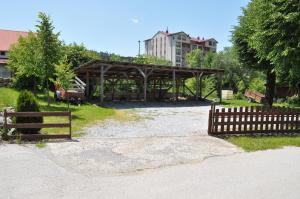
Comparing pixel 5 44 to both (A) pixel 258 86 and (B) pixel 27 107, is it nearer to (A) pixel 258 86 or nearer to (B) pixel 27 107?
(A) pixel 258 86

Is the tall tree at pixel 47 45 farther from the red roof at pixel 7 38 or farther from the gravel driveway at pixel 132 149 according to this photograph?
the red roof at pixel 7 38

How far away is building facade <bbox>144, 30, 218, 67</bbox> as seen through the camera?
96062mm

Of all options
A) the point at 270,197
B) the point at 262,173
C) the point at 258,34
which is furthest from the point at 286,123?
the point at 270,197

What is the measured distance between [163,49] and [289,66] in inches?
3300

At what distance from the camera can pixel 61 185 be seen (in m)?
6.36

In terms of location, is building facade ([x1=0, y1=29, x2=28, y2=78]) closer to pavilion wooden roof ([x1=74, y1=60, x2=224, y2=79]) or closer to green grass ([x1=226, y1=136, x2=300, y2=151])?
pavilion wooden roof ([x1=74, y1=60, x2=224, y2=79])

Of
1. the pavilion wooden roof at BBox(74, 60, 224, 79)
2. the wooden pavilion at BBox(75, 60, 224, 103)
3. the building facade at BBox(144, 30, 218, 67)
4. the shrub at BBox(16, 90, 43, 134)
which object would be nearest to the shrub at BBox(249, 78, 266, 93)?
the wooden pavilion at BBox(75, 60, 224, 103)

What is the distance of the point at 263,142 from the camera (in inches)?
451

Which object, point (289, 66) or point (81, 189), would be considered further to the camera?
point (289, 66)

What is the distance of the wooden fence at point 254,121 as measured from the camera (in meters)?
12.7

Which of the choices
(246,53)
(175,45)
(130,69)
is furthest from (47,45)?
(175,45)

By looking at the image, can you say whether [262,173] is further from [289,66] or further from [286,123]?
[289,66]

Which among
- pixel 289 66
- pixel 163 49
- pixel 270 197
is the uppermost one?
pixel 163 49

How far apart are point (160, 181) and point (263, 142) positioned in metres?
6.05
